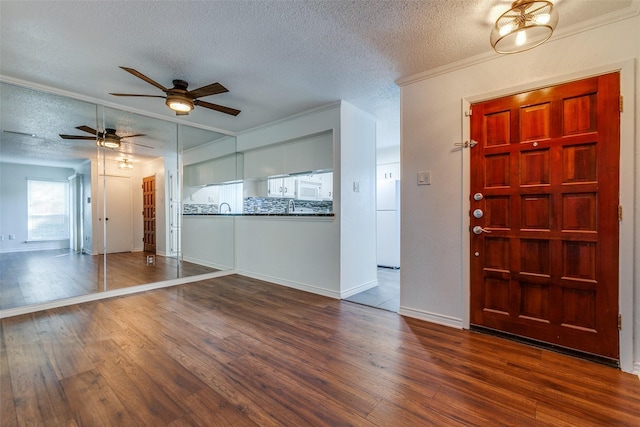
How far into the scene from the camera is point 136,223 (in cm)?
437

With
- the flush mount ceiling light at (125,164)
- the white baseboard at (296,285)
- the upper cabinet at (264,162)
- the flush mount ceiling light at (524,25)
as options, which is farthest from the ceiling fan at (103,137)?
the flush mount ceiling light at (524,25)

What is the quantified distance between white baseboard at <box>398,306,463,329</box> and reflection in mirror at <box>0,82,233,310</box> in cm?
343

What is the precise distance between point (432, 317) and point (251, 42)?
10.2 feet

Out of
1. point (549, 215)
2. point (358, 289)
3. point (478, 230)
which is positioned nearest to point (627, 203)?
point (549, 215)

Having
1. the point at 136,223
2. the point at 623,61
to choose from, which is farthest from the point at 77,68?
the point at 623,61

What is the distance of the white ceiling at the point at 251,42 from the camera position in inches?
74.4

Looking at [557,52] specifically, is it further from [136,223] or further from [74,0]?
[136,223]

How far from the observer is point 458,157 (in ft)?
8.45

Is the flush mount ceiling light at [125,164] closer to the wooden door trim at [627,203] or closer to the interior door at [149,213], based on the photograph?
the interior door at [149,213]

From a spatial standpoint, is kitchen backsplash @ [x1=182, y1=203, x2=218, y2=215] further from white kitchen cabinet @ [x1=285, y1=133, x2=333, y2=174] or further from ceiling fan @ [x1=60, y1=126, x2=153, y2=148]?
white kitchen cabinet @ [x1=285, y1=133, x2=333, y2=174]

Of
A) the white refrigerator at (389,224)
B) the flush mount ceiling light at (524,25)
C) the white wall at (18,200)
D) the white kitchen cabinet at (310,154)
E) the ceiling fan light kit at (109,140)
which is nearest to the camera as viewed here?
the flush mount ceiling light at (524,25)

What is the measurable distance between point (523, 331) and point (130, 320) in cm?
372

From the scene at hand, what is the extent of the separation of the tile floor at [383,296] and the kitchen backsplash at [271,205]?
5.28 ft

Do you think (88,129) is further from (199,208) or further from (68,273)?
(68,273)
